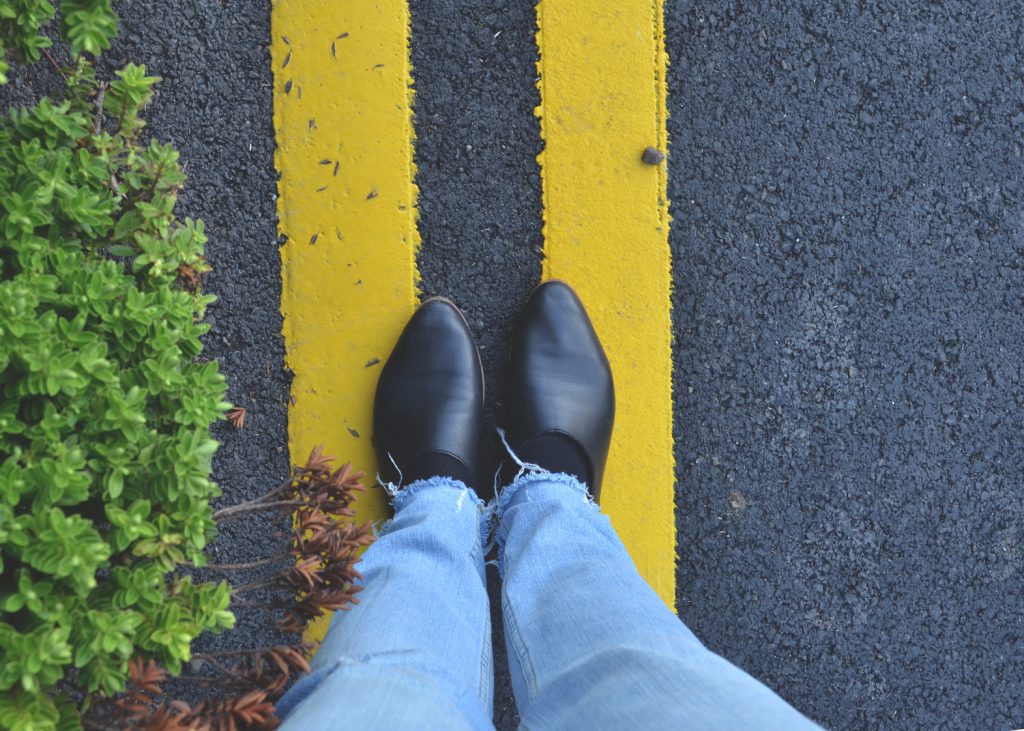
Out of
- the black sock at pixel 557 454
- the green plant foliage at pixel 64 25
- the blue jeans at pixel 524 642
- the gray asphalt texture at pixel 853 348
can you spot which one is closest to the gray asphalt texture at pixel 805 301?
the gray asphalt texture at pixel 853 348

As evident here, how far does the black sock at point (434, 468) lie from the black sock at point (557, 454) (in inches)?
5.7

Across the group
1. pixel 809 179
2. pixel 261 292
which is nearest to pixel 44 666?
pixel 261 292

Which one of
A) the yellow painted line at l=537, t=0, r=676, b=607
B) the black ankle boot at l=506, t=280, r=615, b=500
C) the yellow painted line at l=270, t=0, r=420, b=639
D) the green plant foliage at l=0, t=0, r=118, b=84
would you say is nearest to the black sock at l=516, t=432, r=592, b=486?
the black ankle boot at l=506, t=280, r=615, b=500

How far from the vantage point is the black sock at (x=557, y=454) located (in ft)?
5.52

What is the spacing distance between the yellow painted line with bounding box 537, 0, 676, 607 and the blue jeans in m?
0.26

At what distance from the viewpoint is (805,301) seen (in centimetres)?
174

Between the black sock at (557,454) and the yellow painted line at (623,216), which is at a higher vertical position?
the yellow painted line at (623,216)

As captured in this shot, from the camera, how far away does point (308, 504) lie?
1.06 meters

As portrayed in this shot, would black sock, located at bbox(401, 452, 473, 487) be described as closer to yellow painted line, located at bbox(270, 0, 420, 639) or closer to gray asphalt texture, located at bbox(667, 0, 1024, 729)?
yellow painted line, located at bbox(270, 0, 420, 639)

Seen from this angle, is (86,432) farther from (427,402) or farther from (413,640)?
(427,402)

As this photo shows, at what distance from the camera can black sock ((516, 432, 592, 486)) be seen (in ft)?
5.52

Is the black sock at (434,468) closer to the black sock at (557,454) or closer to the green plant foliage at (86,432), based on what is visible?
the black sock at (557,454)

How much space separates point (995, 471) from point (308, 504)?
1.68 m

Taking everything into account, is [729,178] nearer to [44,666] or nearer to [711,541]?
[711,541]
